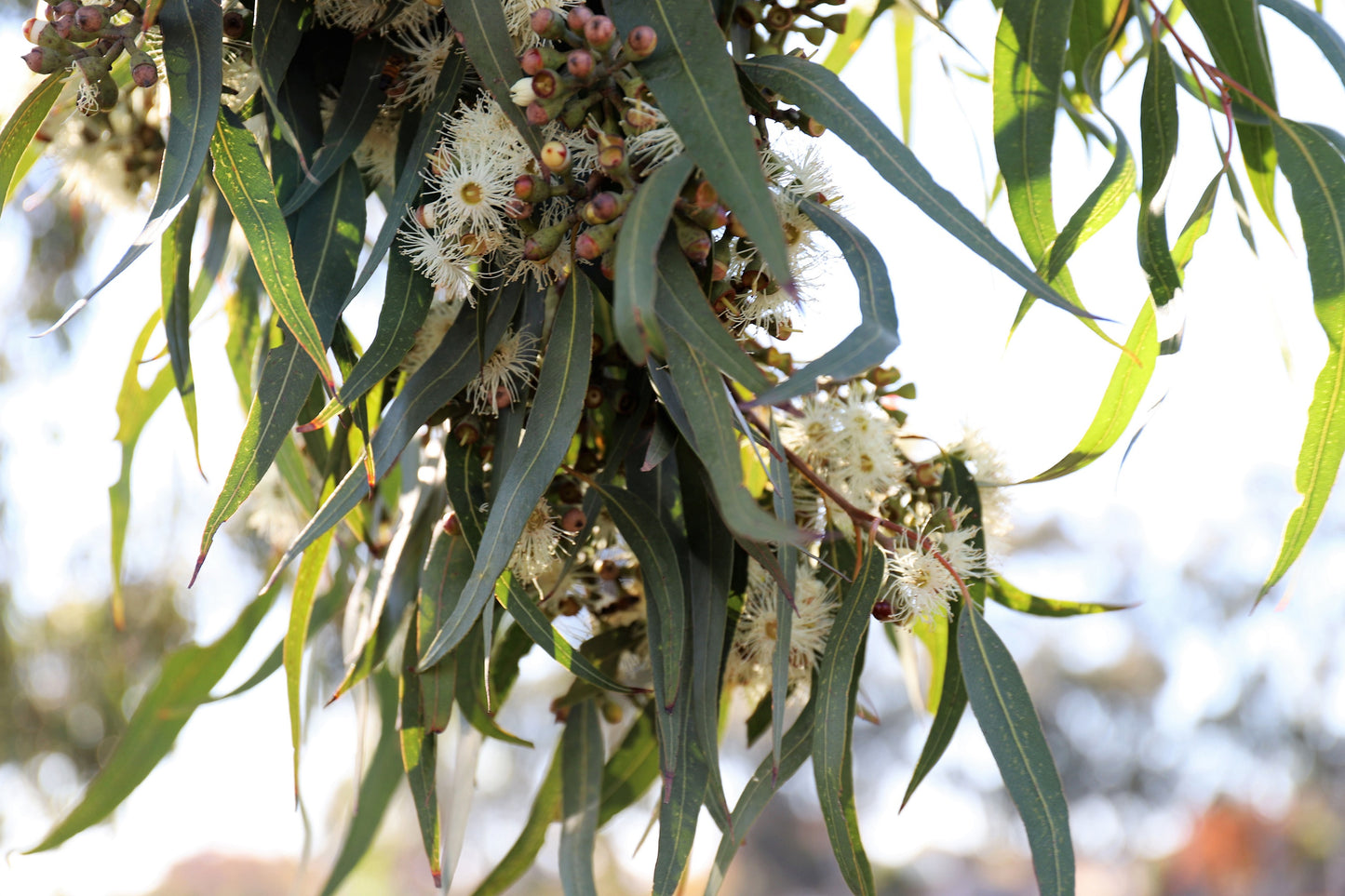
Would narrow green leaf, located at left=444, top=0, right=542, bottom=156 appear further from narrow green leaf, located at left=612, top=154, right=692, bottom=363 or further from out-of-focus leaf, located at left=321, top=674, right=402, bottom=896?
out-of-focus leaf, located at left=321, top=674, right=402, bottom=896

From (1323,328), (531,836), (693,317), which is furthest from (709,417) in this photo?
(531,836)

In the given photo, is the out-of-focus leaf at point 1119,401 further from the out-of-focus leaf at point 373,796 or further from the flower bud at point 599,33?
the out-of-focus leaf at point 373,796

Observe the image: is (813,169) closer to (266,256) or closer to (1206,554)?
(266,256)

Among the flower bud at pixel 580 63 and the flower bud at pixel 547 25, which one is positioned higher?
the flower bud at pixel 547 25

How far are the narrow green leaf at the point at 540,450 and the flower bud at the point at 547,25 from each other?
110mm

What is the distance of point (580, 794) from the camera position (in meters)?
0.69

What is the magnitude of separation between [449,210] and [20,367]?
2443 millimetres

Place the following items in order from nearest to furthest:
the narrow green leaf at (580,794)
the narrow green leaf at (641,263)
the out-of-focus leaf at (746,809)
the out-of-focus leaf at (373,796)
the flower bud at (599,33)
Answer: the narrow green leaf at (641,263)
the flower bud at (599,33)
the out-of-focus leaf at (746,809)
the narrow green leaf at (580,794)
the out-of-focus leaf at (373,796)

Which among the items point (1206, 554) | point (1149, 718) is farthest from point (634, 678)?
point (1149, 718)

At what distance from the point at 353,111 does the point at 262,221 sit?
0.13 meters

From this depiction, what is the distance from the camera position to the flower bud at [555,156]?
15.7 inches

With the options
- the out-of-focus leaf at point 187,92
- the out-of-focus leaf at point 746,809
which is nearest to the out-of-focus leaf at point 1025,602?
the out-of-focus leaf at point 746,809

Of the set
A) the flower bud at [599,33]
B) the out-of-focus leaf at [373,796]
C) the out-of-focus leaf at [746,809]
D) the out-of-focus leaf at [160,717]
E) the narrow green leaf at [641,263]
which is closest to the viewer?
the narrow green leaf at [641,263]

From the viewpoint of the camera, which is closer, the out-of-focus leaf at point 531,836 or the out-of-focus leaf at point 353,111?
the out-of-focus leaf at point 353,111
